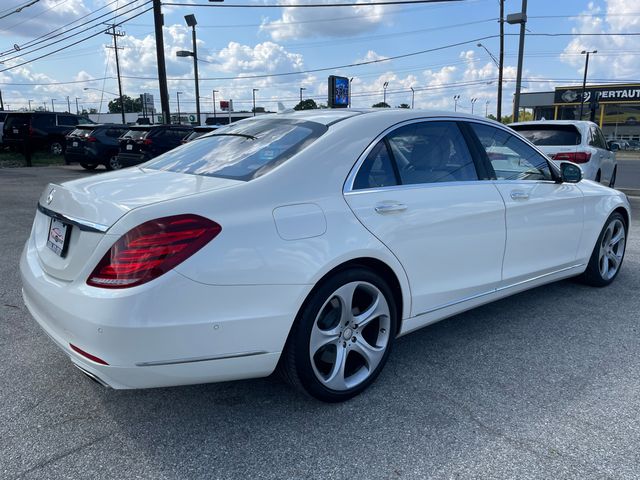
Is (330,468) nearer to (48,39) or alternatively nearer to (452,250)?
(452,250)

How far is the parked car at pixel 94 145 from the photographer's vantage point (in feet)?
55.5

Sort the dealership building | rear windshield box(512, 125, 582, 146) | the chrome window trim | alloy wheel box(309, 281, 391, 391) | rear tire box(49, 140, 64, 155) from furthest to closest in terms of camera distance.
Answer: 1. the dealership building
2. rear tire box(49, 140, 64, 155)
3. rear windshield box(512, 125, 582, 146)
4. alloy wheel box(309, 281, 391, 391)
5. the chrome window trim

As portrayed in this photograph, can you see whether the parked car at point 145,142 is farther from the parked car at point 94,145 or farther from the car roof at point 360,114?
the car roof at point 360,114

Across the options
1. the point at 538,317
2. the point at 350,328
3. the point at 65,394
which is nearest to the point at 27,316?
the point at 65,394

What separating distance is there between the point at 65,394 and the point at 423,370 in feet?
6.92

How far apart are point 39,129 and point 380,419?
22.3 metres

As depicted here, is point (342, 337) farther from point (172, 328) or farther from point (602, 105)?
point (602, 105)

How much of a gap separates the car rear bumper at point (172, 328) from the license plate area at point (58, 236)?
0.55 feet

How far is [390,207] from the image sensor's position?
9.62 feet

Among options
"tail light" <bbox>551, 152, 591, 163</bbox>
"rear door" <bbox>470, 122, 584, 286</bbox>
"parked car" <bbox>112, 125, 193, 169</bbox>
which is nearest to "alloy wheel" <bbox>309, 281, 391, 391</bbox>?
"rear door" <bbox>470, 122, 584, 286</bbox>

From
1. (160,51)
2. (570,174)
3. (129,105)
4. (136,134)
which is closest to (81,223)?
(570,174)

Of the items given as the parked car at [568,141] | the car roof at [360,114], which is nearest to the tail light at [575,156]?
the parked car at [568,141]

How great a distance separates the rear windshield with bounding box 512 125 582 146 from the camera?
8.43m

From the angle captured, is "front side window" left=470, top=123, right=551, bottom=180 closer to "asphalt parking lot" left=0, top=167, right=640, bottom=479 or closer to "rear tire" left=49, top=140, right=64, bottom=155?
"asphalt parking lot" left=0, top=167, right=640, bottom=479
